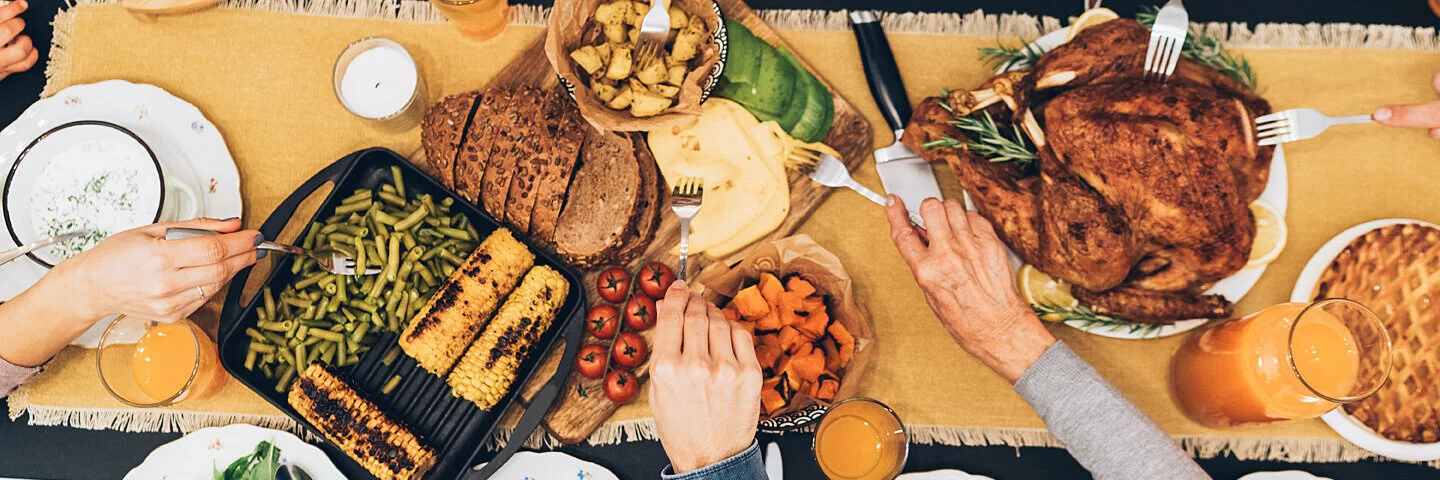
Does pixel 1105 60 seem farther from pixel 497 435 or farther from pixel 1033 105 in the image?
pixel 497 435

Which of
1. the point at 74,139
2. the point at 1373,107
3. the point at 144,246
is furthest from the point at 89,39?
the point at 1373,107

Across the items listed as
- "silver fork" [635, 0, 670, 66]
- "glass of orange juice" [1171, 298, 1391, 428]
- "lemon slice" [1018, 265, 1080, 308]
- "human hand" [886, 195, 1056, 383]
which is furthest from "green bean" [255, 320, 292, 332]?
"glass of orange juice" [1171, 298, 1391, 428]

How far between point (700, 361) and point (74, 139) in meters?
2.30

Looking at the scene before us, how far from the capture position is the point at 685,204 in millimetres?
2463

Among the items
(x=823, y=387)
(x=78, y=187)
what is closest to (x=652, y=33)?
(x=823, y=387)

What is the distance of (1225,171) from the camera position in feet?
6.91

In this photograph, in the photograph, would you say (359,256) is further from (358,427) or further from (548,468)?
(548,468)

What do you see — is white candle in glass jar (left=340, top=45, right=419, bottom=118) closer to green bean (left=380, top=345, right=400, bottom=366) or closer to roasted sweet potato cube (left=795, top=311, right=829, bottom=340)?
green bean (left=380, top=345, right=400, bottom=366)

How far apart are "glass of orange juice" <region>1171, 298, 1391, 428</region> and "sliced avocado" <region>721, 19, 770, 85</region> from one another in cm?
169

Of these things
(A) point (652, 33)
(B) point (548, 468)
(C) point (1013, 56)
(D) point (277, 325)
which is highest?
(A) point (652, 33)

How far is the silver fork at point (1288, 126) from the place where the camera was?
222cm

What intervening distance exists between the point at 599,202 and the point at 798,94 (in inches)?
30.0

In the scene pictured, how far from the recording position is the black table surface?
2.63 meters

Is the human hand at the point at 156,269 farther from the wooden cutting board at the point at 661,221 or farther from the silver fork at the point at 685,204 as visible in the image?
the silver fork at the point at 685,204
